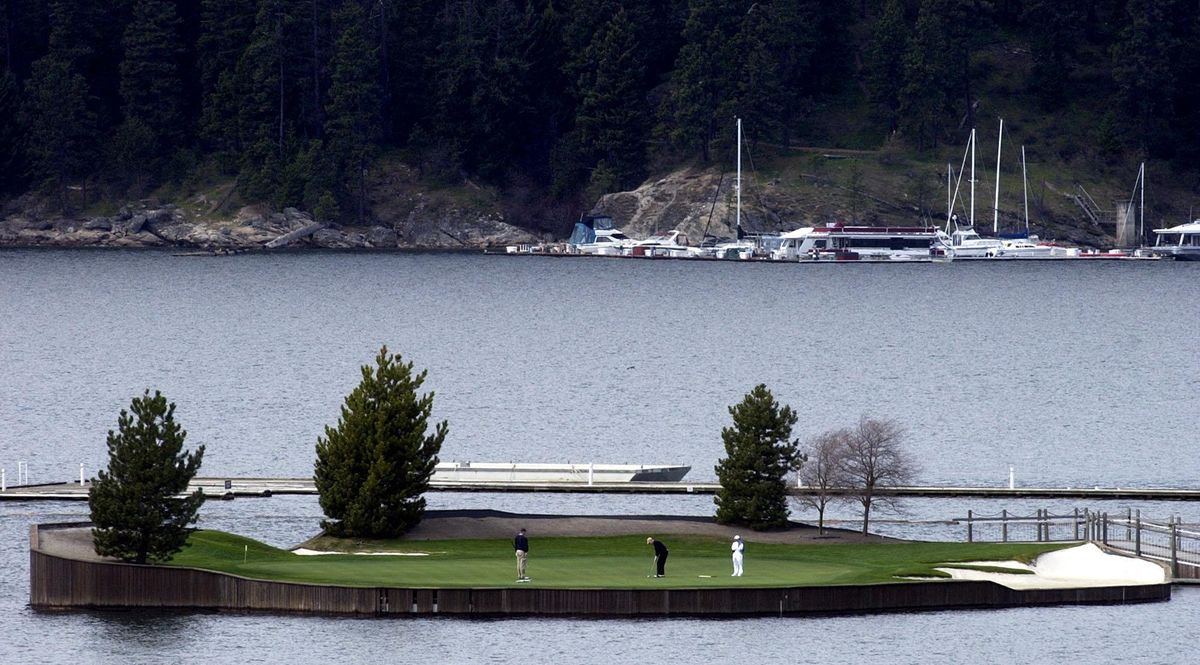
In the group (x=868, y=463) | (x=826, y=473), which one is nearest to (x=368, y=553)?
(x=826, y=473)

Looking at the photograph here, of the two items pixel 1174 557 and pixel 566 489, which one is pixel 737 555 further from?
pixel 566 489

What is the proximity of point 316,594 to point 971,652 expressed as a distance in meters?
18.1

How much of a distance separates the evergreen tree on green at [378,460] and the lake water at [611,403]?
6.72 metres

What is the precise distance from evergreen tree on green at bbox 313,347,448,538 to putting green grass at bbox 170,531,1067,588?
39.3 inches

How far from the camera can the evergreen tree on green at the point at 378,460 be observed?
71000 mm

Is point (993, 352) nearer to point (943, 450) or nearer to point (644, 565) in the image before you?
point (943, 450)

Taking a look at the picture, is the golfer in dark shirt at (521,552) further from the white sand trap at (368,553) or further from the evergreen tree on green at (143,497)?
the evergreen tree on green at (143,497)

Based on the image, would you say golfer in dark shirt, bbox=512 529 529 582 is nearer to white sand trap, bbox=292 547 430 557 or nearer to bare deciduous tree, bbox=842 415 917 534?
white sand trap, bbox=292 547 430 557

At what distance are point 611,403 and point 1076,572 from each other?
57.2 m

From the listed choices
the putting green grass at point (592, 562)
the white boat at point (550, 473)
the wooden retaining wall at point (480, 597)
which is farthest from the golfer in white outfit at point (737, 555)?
the white boat at point (550, 473)

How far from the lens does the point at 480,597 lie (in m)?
63.4

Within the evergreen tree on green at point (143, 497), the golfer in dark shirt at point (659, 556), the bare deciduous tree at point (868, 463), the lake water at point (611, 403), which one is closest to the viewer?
the lake water at point (611, 403)

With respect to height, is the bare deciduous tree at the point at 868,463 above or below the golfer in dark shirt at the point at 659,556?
above

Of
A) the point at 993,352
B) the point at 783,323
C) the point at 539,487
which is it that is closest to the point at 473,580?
the point at 539,487
